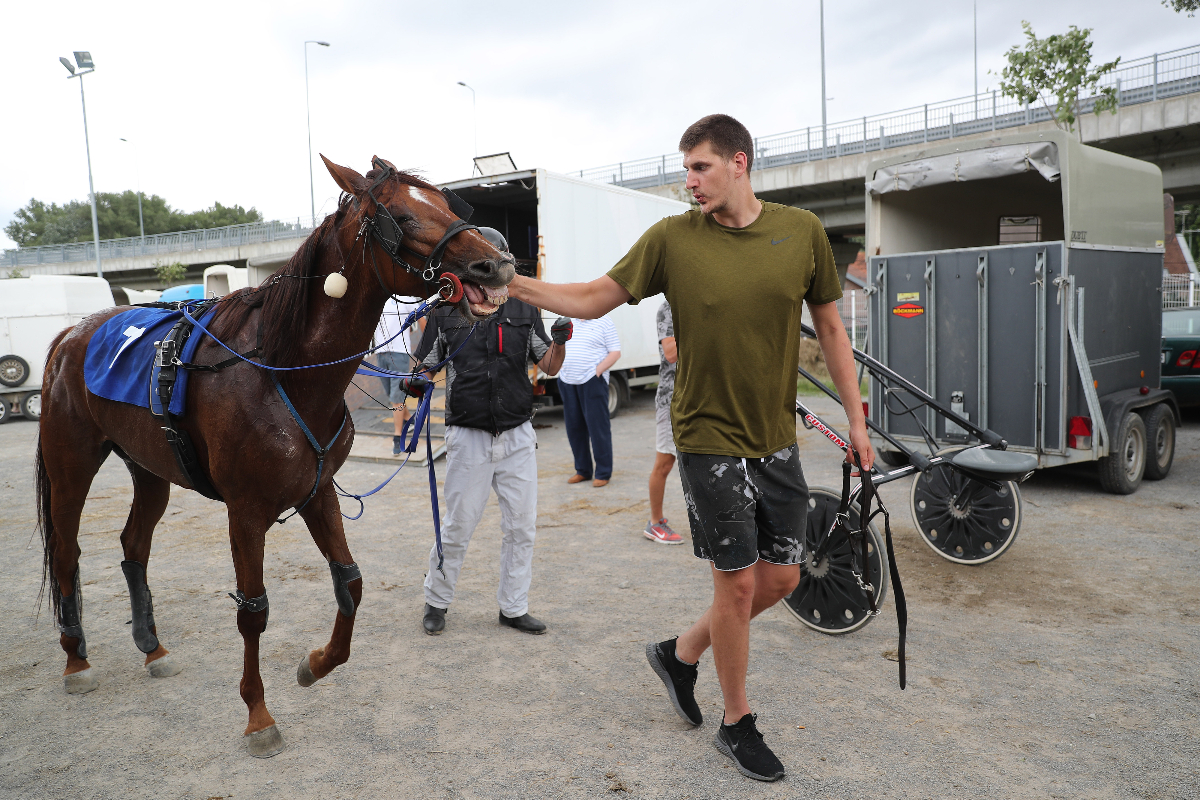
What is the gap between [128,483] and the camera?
337 inches

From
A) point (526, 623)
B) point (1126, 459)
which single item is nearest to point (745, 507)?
point (526, 623)

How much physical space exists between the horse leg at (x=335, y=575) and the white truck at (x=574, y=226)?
6.33m

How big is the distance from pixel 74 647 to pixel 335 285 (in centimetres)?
232

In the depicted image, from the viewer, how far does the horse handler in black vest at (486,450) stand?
156 inches

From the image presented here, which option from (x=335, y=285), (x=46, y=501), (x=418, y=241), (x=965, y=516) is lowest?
(x=965, y=516)

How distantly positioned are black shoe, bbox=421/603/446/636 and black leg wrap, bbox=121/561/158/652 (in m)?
1.25

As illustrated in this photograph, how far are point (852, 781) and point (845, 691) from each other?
0.69 metres

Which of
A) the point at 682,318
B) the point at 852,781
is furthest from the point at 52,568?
the point at 852,781

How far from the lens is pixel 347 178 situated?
8.51ft

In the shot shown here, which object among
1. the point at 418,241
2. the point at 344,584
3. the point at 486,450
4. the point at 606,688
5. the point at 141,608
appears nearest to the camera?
the point at 418,241

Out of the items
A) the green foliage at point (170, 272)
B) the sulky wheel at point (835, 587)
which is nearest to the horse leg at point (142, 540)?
the sulky wheel at point (835, 587)

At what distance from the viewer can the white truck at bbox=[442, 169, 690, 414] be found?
34.1 ft

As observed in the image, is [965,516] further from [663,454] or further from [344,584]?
[344,584]

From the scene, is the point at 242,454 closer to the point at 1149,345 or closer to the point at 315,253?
the point at 315,253
